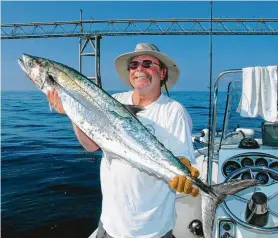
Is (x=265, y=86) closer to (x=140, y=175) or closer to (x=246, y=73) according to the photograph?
(x=246, y=73)

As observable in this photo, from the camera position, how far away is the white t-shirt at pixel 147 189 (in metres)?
2.59

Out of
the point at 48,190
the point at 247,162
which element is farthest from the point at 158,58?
the point at 48,190

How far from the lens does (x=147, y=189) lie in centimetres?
262

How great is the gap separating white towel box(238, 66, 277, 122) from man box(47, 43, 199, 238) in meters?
1.70

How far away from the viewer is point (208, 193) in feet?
8.79

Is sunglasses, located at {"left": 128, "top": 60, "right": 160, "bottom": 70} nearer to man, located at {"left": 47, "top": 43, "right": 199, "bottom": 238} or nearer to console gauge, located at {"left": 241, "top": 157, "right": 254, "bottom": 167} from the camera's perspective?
man, located at {"left": 47, "top": 43, "right": 199, "bottom": 238}

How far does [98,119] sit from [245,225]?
79.4 inches

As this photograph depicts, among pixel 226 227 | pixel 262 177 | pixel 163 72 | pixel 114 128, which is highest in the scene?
pixel 163 72

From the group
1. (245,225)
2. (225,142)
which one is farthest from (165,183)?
(225,142)

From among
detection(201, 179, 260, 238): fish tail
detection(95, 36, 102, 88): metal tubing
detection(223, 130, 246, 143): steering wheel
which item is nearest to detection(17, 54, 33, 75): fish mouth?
detection(201, 179, 260, 238): fish tail

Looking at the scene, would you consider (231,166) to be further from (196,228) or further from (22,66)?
(22,66)

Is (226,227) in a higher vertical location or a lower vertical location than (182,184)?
lower

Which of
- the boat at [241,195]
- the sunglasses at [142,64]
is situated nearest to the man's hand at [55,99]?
the sunglasses at [142,64]

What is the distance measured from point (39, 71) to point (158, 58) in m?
1.12
